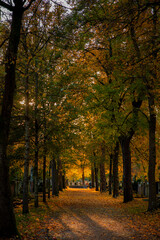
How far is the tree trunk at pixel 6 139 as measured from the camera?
6.14 m

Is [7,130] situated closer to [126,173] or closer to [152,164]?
[152,164]

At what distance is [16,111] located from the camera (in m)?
13.5

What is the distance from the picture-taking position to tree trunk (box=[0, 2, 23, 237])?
20.1 feet

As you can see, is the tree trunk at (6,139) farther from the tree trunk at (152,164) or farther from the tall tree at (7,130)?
the tree trunk at (152,164)

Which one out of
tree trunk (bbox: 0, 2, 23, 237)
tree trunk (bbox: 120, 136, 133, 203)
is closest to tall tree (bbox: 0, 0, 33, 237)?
tree trunk (bbox: 0, 2, 23, 237)

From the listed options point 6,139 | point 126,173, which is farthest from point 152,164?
point 6,139

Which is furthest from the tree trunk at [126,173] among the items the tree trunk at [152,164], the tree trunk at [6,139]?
the tree trunk at [6,139]

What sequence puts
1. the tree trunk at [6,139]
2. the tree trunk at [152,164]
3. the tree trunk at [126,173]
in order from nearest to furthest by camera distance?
the tree trunk at [6,139] < the tree trunk at [152,164] < the tree trunk at [126,173]

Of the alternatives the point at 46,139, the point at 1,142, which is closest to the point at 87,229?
the point at 1,142

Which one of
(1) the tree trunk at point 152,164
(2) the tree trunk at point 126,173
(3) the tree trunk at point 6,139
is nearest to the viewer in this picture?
(3) the tree trunk at point 6,139

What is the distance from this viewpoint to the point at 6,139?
6.59 m

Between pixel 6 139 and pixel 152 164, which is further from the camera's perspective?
pixel 152 164

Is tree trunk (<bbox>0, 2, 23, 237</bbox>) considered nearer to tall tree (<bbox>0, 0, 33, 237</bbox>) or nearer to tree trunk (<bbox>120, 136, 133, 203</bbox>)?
tall tree (<bbox>0, 0, 33, 237</bbox>)

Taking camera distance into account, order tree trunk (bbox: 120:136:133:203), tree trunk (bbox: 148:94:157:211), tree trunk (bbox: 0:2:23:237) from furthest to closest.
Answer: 1. tree trunk (bbox: 120:136:133:203)
2. tree trunk (bbox: 148:94:157:211)
3. tree trunk (bbox: 0:2:23:237)
